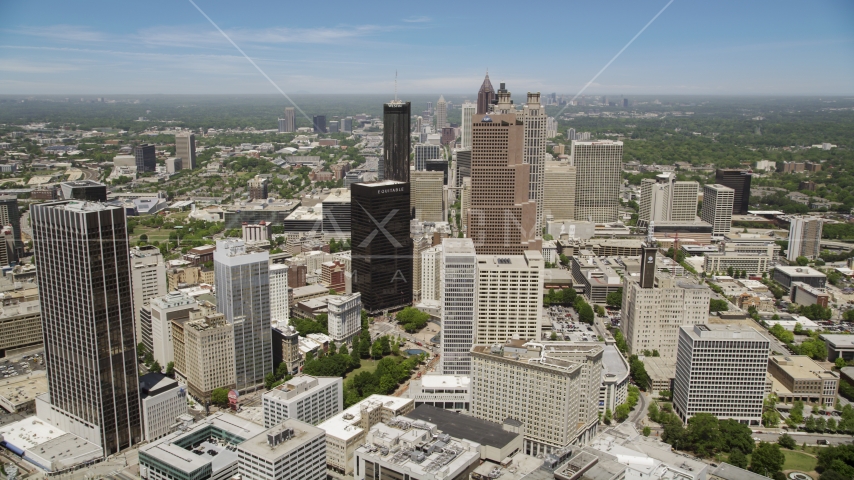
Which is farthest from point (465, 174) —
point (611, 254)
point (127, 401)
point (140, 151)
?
point (127, 401)

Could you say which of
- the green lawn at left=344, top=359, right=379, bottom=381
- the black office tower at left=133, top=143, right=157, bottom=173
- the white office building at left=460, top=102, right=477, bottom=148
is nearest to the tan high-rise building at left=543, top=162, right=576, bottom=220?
the white office building at left=460, top=102, right=477, bottom=148

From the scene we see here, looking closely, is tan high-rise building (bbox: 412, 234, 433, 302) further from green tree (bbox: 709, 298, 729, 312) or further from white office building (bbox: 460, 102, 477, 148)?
white office building (bbox: 460, 102, 477, 148)

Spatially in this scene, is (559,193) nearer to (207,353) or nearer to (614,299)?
(614,299)

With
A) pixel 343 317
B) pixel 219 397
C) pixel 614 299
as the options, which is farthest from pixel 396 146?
pixel 219 397

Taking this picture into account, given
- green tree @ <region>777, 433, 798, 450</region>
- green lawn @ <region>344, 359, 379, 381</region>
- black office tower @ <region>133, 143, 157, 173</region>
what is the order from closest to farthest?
green tree @ <region>777, 433, 798, 450</region>
green lawn @ <region>344, 359, 379, 381</region>
black office tower @ <region>133, 143, 157, 173</region>

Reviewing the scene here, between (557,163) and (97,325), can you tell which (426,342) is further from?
(557,163)
